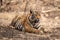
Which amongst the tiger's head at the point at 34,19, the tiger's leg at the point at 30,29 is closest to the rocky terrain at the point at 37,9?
Answer: the tiger's head at the point at 34,19

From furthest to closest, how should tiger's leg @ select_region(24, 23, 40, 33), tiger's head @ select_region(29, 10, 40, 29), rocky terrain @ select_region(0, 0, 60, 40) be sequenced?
1. rocky terrain @ select_region(0, 0, 60, 40)
2. tiger's head @ select_region(29, 10, 40, 29)
3. tiger's leg @ select_region(24, 23, 40, 33)

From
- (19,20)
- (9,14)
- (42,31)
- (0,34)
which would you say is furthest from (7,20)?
(0,34)

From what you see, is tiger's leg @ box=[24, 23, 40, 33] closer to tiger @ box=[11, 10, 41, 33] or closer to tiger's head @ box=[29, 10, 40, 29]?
tiger @ box=[11, 10, 41, 33]

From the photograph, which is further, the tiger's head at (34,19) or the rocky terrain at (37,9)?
the rocky terrain at (37,9)

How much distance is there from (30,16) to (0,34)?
1.55 metres

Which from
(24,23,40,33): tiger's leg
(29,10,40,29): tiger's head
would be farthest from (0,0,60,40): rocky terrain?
(24,23,40,33): tiger's leg

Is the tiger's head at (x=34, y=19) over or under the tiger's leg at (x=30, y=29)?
over

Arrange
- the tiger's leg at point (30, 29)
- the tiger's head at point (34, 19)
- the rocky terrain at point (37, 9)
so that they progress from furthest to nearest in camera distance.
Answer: the rocky terrain at point (37, 9), the tiger's head at point (34, 19), the tiger's leg at point (30, 29)

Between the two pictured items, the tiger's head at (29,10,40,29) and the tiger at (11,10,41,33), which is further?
the tiger's head at (29,10,40,29)

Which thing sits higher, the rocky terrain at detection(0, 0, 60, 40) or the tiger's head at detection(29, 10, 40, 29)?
the tiger's head at detection(29, 10, 40, 29)

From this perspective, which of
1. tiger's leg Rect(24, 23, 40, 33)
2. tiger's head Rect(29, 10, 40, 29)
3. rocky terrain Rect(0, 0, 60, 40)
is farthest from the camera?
rocky terrain Rect(0, 0, 60, 40)

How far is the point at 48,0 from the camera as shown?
1220 cm

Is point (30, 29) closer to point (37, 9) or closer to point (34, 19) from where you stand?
point (34, 19)

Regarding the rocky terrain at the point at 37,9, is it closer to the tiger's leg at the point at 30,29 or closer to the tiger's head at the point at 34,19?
the tiger's head at the point at 34,19
